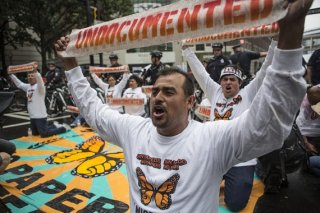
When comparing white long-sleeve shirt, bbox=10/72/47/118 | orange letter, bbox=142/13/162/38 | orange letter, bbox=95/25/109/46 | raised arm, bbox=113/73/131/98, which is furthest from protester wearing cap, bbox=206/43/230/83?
orange letter, bbox=142/13/162/38

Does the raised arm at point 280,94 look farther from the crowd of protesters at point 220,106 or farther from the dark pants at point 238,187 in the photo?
the dark pants at point 238,187

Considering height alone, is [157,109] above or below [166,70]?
below

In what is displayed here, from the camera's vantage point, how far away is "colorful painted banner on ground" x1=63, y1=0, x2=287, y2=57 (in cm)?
132

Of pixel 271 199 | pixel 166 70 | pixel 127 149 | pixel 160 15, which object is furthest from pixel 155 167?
pixel 271 199

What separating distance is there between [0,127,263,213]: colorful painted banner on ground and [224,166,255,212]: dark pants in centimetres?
10

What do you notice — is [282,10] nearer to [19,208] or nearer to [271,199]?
[271,199]

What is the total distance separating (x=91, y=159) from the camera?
557 cm

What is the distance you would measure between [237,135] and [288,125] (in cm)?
29

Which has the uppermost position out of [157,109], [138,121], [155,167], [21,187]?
[157,109]

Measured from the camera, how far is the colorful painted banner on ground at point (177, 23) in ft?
4.34

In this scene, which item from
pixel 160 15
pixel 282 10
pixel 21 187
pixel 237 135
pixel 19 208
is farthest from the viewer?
pixel 21 187

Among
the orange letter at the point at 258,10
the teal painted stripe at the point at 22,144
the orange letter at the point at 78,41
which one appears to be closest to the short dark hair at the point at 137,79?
the teal painted stripe at the point at 22,144

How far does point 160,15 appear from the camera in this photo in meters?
1.71

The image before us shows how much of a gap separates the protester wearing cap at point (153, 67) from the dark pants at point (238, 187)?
13.8 ft
